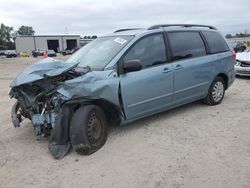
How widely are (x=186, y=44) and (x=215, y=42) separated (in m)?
1.10

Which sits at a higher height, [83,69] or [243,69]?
[83,69]

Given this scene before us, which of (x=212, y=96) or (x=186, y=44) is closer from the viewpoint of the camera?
(x=186, y=44)

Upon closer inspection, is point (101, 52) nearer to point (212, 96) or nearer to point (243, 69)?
point (212, 96)

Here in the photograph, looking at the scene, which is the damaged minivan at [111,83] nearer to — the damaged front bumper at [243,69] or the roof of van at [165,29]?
the roof of van at [165,29]

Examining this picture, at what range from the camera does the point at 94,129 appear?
4.39m

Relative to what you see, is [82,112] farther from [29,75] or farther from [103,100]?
[29,75]

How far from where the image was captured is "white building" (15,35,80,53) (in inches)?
3211

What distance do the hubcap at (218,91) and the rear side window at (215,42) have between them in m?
0.73

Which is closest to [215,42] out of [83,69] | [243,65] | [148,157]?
[83,69]

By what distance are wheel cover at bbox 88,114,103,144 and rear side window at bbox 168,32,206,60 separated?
82.7 inches

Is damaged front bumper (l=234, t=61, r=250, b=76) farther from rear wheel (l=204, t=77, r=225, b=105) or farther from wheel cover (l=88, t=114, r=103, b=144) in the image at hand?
wheel cover (l=88, t=114, r=103, b=144)

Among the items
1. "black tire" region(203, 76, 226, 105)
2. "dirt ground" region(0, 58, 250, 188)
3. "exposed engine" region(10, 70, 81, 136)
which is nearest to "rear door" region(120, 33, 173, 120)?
"dirt ground" region(0, 58, 250, 188)

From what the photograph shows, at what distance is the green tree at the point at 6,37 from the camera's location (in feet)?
327

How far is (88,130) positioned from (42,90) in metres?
0.91
